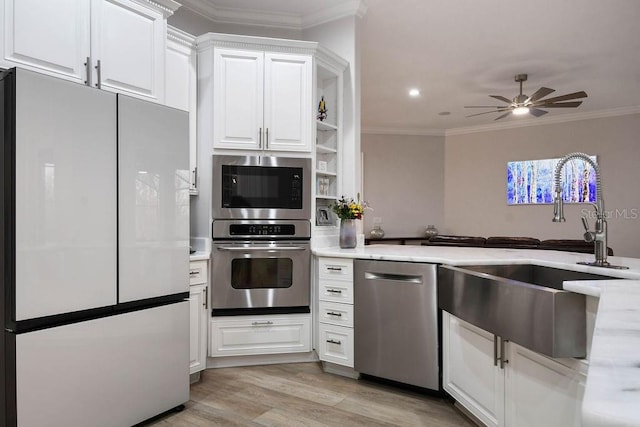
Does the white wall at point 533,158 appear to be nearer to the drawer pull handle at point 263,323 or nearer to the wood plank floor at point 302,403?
the wood plank floor at point 302,403

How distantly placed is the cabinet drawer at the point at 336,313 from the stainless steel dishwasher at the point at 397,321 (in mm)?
66

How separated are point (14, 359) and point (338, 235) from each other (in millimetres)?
2393

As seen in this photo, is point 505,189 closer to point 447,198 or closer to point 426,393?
point 447,198

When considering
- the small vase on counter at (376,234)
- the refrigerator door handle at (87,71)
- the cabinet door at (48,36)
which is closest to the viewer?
the cabinet door at (48,36)

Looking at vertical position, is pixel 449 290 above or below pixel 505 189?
below

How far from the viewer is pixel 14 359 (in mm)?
1758

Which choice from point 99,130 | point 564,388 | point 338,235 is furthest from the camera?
point 338,235

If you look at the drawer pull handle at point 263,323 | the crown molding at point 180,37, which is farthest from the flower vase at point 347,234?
the crown molding at point 180,37

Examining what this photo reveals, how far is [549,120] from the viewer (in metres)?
7.17

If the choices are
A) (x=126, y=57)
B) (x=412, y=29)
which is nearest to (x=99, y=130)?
(x=126, y=57)

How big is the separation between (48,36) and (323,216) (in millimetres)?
2267

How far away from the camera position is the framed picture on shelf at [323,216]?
3.61 metres

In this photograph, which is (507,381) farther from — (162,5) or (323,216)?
(162,5)

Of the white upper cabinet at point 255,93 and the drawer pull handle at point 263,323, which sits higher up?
the white upper cabinet at point 255,93
